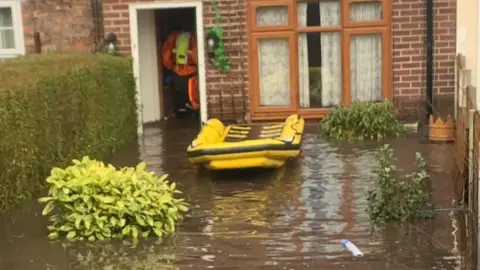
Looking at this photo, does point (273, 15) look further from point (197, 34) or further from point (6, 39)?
point (6, 39)

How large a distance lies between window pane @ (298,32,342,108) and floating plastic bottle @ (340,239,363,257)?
6.51 metres

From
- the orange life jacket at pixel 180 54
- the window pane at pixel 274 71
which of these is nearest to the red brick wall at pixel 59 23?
the orange life jacket at pixel 180 54

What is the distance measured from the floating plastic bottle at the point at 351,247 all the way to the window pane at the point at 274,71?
256 inches

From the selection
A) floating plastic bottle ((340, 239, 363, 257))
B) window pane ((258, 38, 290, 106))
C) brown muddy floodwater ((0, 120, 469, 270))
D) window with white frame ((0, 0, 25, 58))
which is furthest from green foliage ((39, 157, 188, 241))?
window with white frame ((0, 0, 25, 58))

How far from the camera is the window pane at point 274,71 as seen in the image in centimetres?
1240

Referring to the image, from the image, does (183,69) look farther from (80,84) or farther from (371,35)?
(80,84)

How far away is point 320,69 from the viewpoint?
12.5 metres

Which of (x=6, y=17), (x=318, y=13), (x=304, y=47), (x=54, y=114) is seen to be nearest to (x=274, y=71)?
(x=304, y=47)

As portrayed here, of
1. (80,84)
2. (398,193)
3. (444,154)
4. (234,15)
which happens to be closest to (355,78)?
(234,15)

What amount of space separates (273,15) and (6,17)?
456cm

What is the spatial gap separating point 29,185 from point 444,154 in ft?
17.2

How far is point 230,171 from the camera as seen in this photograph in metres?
9.20

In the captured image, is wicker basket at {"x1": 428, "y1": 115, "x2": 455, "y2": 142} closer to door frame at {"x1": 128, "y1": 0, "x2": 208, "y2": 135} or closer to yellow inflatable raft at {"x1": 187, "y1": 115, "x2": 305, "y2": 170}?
yellow inflatable raft at {"x1": 187, "y1": 115, "x2": 305, "y2": 170}

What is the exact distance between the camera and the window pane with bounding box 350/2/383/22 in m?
12.1
